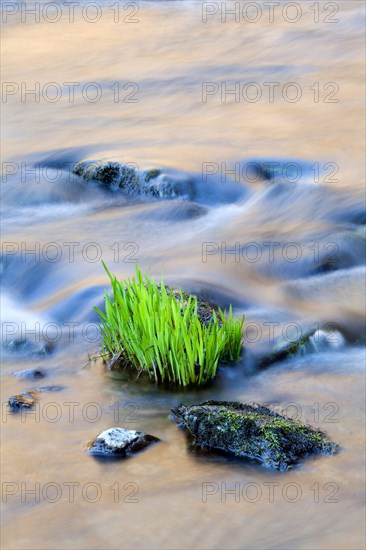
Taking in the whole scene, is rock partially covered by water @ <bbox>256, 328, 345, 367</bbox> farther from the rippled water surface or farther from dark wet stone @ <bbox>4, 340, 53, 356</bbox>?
dark wet stone @ <bbox>4, 340, 53, 356</bbox>

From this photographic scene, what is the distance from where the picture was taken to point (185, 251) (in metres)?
6.84

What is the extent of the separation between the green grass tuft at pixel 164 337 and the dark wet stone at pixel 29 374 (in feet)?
1.51

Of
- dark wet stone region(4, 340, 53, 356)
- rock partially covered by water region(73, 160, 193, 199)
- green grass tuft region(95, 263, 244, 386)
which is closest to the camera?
green grass tuft region(95, 263, 244, 386)

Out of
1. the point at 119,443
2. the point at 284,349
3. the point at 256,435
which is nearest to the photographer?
the point at 256,435

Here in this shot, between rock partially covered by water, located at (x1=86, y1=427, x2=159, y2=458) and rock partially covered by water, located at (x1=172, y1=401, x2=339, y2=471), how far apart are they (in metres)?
0.23

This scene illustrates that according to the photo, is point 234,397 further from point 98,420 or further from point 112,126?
point 112,126

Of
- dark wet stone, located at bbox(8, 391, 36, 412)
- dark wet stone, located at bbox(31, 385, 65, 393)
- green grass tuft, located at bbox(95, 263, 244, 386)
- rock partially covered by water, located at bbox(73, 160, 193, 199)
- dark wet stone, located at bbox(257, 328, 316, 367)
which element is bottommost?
dark wet stone, located at bbox(31, 385, 65, 393)

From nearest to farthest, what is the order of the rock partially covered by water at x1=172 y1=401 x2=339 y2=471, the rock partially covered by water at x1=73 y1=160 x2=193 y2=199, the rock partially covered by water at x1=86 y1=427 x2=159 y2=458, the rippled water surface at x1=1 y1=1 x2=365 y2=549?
1. the rippled water surface at x1=1 y1=1 x2=365 y2=549
2. the rock partially covered by water at x1=172 y1=401 x2=339 y2=471
3. the rock partially covered by water at x1=86 y1=427 x2=159 y2=458
4. the rock partially covered by water at x1=73 y1=160 x2=193 y2=199

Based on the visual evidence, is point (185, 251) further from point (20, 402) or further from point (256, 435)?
point (256, 435)

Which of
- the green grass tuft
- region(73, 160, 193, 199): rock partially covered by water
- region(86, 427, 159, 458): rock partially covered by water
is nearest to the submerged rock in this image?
the green grass tuft

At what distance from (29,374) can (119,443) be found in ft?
3.36

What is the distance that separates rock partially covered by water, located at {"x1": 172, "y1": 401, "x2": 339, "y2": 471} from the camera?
13.5 feet

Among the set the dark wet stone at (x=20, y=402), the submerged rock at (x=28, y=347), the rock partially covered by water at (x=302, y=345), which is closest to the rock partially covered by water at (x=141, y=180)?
the submerged rock at (x=28, y=347)

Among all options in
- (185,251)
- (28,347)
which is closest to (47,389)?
(28,347)
